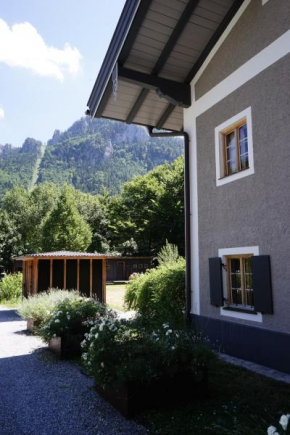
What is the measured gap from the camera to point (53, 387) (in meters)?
5.44

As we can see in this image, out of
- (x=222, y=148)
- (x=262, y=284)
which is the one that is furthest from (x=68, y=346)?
(x=222, y=148)

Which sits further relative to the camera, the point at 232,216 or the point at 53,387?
the point at 232,216

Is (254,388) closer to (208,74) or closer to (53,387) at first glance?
(53,387)

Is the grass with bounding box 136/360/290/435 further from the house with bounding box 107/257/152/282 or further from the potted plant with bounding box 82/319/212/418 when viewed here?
the house with bounding box 107/257/152/282

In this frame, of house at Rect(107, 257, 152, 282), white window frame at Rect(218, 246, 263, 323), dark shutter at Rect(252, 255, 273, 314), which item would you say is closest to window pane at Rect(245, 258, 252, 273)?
white window frame at Rect(218, 246, 263, 323)

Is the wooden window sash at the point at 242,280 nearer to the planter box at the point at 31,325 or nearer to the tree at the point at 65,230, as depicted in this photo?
the planter box at the point at 31,325

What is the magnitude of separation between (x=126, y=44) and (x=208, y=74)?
2136mm

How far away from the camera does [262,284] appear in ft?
21.0

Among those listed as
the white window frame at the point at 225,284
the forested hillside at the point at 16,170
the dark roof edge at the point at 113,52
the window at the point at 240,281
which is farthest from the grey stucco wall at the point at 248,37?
the forested hillside at the point at 16,170

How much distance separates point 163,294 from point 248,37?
6517 mm

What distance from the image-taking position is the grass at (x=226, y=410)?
375 cm

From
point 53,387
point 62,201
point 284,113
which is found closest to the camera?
point 53,387

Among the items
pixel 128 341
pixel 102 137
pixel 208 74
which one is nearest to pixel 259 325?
pixel 128 341

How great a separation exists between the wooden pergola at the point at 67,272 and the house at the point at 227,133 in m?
7.19
